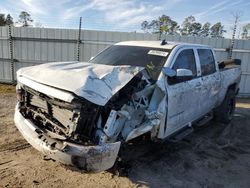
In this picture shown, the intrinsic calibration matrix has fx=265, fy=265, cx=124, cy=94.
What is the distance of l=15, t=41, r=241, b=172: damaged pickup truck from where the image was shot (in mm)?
3172

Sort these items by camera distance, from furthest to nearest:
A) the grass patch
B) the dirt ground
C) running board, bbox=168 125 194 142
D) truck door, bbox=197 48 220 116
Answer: the grass patch < truck door, bbox=197 48 220 116 < running board, bbox=168 125 194 142 < the dirt ground

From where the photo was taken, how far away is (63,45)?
11062 millimetres

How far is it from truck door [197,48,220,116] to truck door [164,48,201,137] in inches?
10.6

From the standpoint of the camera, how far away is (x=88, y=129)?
10.8 feet

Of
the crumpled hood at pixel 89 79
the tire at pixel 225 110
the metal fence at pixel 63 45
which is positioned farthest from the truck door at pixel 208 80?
the metal fence at pixel 63 45

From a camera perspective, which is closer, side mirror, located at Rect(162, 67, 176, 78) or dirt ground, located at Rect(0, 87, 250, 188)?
dirt ground, located at Rect(0, 87, 250, 188)

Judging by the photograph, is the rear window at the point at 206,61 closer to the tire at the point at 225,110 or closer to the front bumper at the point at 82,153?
the tire at the point at 225,110

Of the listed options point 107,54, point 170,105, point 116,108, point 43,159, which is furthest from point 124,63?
point 43,159

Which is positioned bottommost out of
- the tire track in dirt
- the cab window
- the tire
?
the tire track in dirt

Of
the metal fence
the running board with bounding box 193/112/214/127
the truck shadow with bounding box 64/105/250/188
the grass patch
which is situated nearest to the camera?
the truck shadow with bounding box 64/105/250/188

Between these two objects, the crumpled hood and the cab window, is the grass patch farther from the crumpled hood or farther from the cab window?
the cab window

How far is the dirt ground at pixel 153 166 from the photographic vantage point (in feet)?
12.7

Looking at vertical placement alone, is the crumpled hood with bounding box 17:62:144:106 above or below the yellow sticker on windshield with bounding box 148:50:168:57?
below

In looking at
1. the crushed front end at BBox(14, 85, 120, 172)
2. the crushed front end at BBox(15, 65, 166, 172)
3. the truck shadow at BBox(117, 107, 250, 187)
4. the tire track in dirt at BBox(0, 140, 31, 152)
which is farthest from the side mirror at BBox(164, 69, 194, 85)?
the tire track in dirt at BBox(0, 140, 31, 152)
